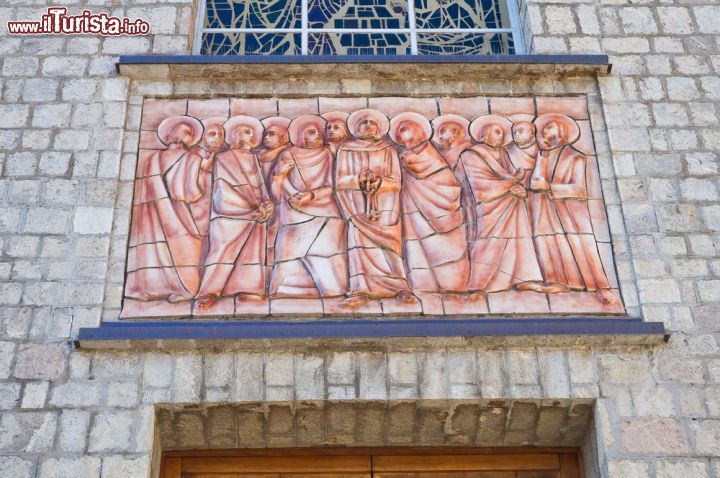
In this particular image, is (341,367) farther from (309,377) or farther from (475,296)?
(475,296)

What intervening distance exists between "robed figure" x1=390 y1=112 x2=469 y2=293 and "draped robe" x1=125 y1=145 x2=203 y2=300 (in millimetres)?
1319

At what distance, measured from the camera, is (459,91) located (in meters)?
6.63

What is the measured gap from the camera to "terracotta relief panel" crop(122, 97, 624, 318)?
582 centimetres

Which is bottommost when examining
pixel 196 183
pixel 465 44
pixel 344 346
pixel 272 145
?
pixel 344 346

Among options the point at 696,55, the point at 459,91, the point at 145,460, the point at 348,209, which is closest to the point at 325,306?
the point at 348,209

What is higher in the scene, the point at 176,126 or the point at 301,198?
the point at 176,126

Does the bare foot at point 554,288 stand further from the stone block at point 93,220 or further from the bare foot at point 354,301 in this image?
the stone block at point 93,220

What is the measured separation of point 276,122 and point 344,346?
5.64ft

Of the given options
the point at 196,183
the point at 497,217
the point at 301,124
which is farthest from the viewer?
the point at 301,124

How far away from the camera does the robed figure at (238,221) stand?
5828mm

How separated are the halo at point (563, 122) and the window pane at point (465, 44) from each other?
100 cm

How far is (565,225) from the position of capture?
20.0 feet

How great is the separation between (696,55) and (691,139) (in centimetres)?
78

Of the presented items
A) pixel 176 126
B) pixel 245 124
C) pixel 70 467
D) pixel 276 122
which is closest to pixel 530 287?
pixel 276 122
